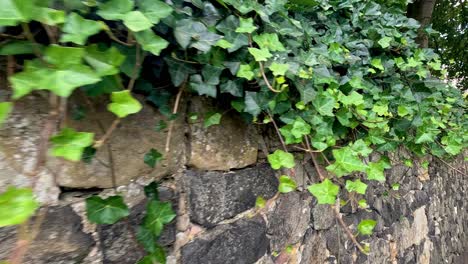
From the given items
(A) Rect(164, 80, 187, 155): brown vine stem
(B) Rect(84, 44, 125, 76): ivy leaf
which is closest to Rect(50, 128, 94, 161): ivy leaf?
(B) Rect(84, 44, 125, 76): ivy leaf

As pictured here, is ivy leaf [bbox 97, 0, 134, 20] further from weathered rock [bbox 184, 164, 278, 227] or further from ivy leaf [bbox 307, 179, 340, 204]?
ivy leaf [bbox 307, 179, 340, 204]

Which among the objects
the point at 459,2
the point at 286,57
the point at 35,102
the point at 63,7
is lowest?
the point at 459,2

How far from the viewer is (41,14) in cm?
60

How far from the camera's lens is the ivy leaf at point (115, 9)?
70 cm

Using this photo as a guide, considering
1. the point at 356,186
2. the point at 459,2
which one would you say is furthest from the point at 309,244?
the point at 459,2

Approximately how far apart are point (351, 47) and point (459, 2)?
16.8 feet

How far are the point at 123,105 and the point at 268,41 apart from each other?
62 cm

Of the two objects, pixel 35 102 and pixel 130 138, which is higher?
pixel 35 102

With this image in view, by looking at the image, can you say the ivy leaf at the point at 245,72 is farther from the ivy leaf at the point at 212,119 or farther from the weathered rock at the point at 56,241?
the weathered rock at the point at 56,241

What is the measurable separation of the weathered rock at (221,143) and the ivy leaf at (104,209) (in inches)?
12.2

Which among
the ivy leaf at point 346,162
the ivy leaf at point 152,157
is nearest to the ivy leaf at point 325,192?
the ivy leaf at point 346,162

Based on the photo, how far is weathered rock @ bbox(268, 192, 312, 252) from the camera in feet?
4.63

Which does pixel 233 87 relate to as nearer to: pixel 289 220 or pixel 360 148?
pixel 360 148

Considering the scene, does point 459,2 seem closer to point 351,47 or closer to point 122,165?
point 351,47
